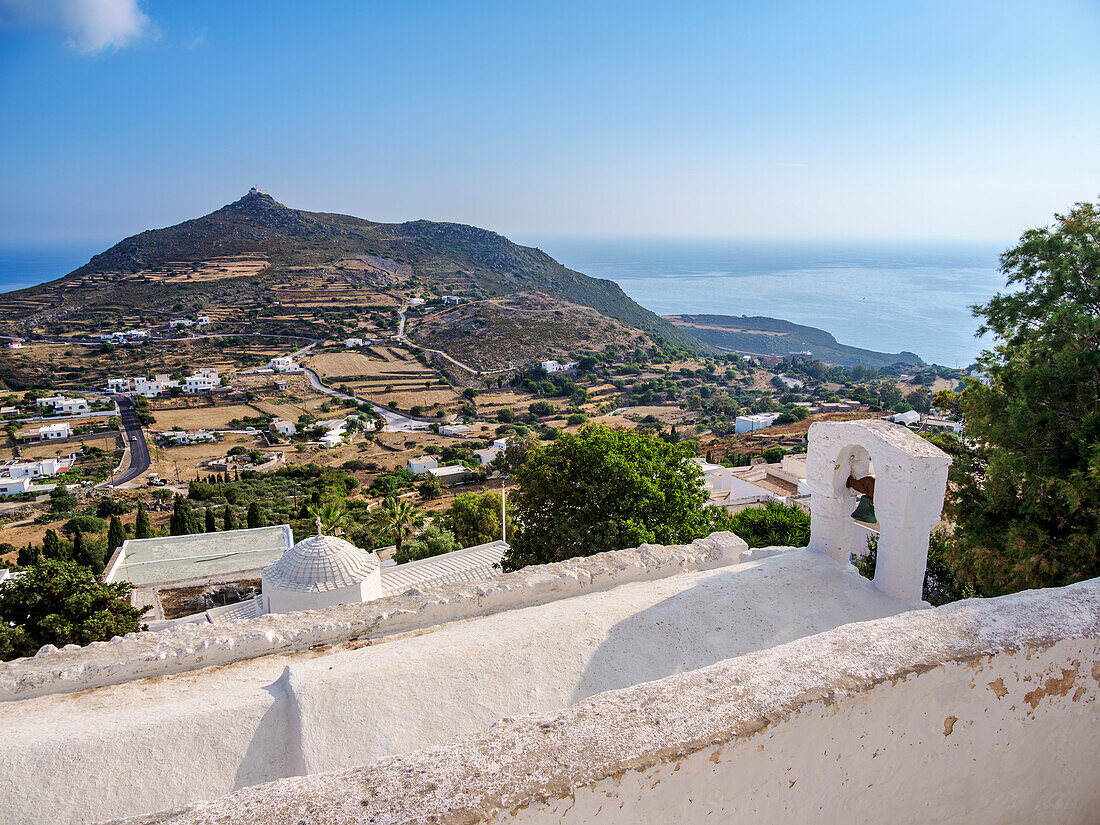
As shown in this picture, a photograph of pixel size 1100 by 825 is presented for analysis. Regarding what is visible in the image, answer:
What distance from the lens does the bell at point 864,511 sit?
697cm

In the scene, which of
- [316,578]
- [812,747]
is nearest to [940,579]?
[812,747]

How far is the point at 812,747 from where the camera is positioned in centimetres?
299

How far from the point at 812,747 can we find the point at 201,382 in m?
78.8

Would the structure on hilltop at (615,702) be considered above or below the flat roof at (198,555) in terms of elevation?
above

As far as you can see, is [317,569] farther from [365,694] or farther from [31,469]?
[31,469]

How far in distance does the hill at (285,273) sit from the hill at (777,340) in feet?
55.2

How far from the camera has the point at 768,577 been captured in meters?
6.52

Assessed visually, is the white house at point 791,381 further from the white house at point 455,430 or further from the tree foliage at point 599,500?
the tree foliage at point 599,500

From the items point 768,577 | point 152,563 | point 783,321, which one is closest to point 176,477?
point 152,563

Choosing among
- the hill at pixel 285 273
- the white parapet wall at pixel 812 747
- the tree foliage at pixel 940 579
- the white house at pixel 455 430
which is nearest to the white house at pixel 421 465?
the white house at pixel 455 430

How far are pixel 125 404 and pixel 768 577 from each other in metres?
76.2

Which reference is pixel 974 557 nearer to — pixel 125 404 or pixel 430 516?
pixel 430 516

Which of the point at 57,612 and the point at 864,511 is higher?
the point at 864,511

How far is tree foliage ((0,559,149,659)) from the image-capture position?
1195cm
